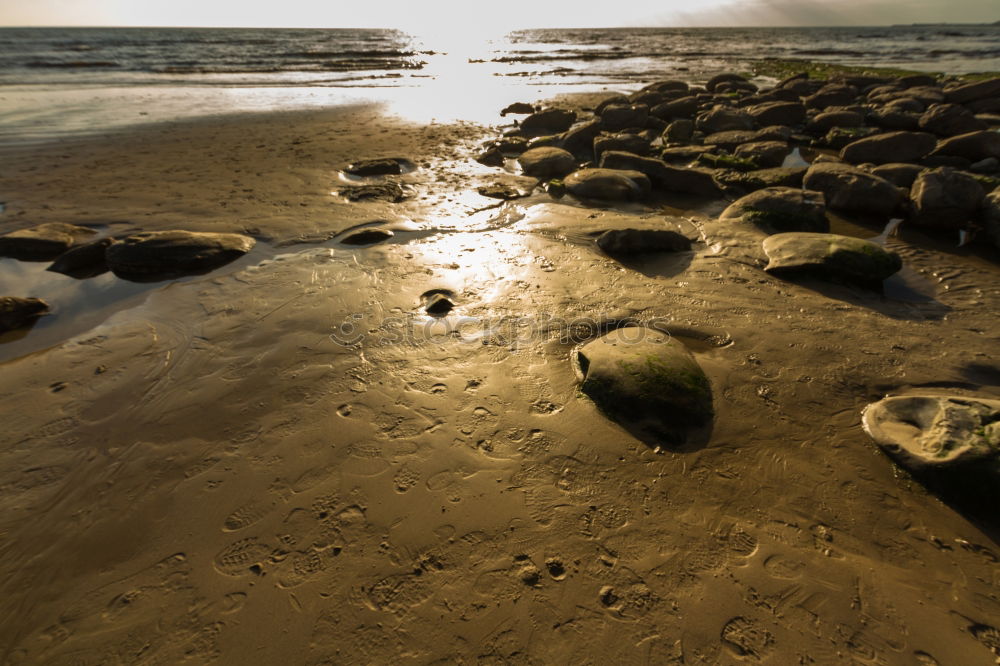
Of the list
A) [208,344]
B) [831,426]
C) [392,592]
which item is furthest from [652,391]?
[208,344]

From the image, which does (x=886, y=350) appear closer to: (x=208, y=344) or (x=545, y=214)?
(x=545, y=214)

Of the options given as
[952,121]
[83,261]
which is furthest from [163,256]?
[952,121]

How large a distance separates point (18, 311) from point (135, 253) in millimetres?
1308

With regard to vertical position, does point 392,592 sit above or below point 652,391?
below

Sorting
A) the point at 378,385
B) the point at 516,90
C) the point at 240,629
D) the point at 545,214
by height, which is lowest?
the point at 240,629

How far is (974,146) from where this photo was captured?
839 cm

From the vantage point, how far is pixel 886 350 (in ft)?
13.1

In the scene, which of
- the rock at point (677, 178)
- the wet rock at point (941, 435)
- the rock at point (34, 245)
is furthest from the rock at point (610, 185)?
the rock at point (34, 245)

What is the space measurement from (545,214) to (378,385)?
15.2 feet

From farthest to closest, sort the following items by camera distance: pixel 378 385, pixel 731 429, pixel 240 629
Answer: pixel 378 385 → pixel 731 429 → pixel 240 629

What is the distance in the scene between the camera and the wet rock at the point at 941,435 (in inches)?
105

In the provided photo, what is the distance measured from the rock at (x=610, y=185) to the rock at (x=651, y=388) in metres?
4.85

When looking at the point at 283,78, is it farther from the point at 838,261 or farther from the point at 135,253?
the point at 838,261

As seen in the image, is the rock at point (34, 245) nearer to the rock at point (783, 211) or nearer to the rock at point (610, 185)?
the rock at point (610, 185)
